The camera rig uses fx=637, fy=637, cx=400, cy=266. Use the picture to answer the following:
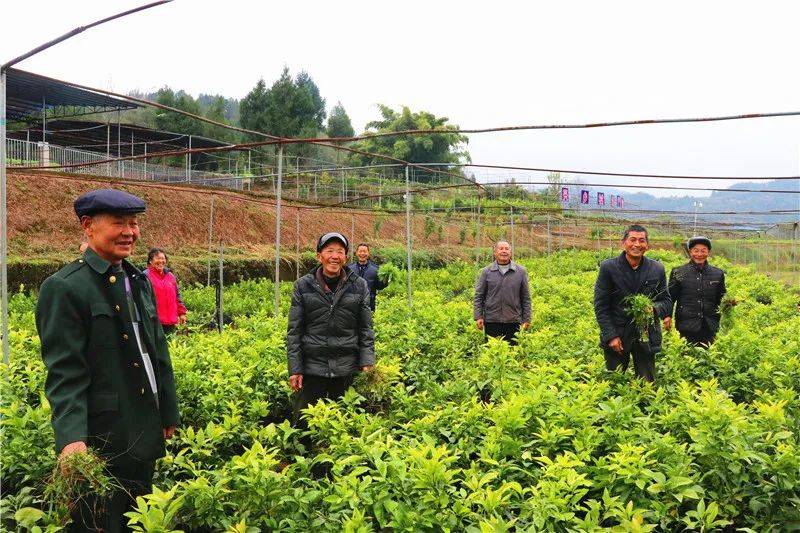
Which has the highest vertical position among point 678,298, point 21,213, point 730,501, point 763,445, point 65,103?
point 65,103

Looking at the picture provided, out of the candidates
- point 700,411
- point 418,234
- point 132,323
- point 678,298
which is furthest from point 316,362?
point 418,234

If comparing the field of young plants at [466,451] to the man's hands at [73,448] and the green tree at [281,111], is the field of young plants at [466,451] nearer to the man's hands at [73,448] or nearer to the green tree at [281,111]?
the man's hands at [73,448]

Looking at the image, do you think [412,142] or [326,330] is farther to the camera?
[412,142]

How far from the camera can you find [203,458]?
3.89 metres

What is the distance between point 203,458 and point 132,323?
4.13 feet

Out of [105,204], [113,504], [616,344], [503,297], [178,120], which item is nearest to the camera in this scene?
[105,204]

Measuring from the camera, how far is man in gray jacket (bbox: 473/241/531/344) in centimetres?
750

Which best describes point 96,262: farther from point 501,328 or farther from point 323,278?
point 501,328

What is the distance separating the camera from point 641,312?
5395 mm

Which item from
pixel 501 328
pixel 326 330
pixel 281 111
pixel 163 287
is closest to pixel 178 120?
pixel 281 111

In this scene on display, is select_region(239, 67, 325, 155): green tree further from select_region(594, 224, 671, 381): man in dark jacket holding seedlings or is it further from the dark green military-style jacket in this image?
the dark green military-style jacket

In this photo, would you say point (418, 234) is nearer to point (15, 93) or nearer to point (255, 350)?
point (15, 93)

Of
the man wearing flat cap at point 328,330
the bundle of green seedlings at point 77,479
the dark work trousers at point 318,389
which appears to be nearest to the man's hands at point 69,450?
the bundle of green seedlings at point 77,479

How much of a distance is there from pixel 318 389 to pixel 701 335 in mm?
4614
